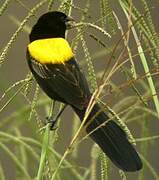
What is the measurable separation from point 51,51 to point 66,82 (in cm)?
16

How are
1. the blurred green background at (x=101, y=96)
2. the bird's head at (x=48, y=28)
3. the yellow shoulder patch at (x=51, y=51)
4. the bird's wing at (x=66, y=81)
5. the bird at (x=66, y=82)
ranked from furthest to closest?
1. the bird's head at (x=48, y=28)
2. the yellow shoulder patch at (x=51, y=51)
3. the bird's wing at (x=66, y=81)
4. the bird at (x=66, y=82)
5. the blurred green background at (x=101, y=96)

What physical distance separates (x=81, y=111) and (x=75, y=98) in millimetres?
33

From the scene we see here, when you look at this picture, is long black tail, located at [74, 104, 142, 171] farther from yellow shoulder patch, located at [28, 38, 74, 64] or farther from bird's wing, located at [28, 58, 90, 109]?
yellow shoulder patch, located at [28, 38, 74, 64]

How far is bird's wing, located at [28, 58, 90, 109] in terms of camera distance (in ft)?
4.42

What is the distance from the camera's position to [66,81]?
1403 millimetres

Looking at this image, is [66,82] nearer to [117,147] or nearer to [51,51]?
[51,51]

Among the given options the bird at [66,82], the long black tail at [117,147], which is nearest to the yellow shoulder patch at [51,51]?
the bird at [66,82]

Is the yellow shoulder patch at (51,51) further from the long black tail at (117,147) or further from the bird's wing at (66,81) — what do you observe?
the long black tail at (117,147)

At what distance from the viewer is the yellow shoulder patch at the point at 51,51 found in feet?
4.88

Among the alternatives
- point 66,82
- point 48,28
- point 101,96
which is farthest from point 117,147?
point 48,28

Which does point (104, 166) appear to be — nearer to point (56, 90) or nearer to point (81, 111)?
point (81, 111)

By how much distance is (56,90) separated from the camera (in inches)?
55.7

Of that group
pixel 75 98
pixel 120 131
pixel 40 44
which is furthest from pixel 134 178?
pixel 120 131

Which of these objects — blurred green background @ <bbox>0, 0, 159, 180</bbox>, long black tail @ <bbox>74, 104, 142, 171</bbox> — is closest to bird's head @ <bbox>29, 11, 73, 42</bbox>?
blurred green background @ <bbox>0, 0, 159, 180</bbox>
